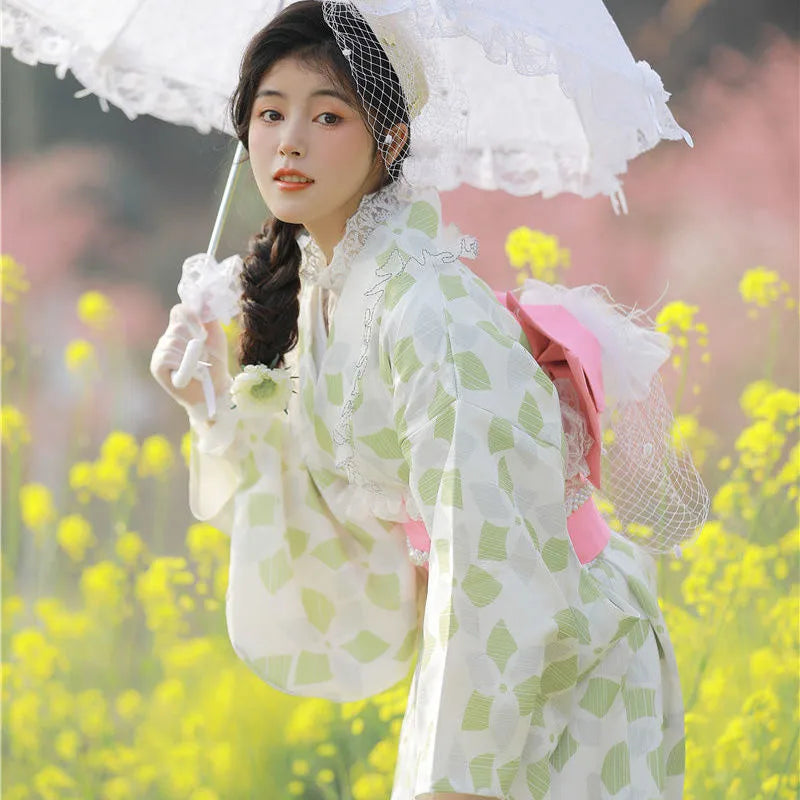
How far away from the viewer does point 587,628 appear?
112 centimetres

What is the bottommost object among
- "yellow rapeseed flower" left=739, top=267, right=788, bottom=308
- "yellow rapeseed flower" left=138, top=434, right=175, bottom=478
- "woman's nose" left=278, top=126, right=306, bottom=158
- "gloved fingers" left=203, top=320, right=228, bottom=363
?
"yellow rapeseed flower" left=138, top=434, right=175, bottom=478

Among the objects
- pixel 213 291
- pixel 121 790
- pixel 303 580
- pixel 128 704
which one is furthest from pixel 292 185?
pixel 121 790

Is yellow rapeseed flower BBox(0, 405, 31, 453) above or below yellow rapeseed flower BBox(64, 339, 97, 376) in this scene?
below

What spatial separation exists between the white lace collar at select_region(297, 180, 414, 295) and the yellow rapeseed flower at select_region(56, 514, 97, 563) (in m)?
1.19

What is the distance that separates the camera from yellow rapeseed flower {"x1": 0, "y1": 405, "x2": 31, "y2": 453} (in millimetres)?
2334

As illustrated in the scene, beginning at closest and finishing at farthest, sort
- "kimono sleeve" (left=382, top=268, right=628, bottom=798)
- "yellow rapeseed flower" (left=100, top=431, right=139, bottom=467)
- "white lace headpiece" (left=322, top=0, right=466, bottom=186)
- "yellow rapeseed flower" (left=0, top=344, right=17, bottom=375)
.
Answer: "kimono sleeve" (left=382, top=268, right=628, bottom=798), "white lace headpiece" (left=322, top=0, right=466, bottom=186), "yellow rapeseed flower" (left=100, top=431, right=139, bottom=467), "yellow rapeseed flower" (left=0, top=344, right=17, bottom=375)

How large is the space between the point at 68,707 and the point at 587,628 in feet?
5.08

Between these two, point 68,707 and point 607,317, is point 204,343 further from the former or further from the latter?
point 68,707

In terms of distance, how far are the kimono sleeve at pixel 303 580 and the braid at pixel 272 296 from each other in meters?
0.09

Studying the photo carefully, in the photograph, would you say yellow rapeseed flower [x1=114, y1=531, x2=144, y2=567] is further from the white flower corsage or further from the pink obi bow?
the pink obi bow

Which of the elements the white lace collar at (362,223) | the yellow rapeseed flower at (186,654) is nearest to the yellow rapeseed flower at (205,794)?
the yellow rapeseed flower at (186,654)

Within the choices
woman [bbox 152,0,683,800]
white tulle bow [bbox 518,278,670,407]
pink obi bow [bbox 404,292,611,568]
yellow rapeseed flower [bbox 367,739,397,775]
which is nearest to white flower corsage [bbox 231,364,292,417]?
woman [bbox 152,0,683,800]

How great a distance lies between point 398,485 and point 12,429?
1.38 metres

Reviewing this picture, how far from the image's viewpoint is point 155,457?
2.30m
